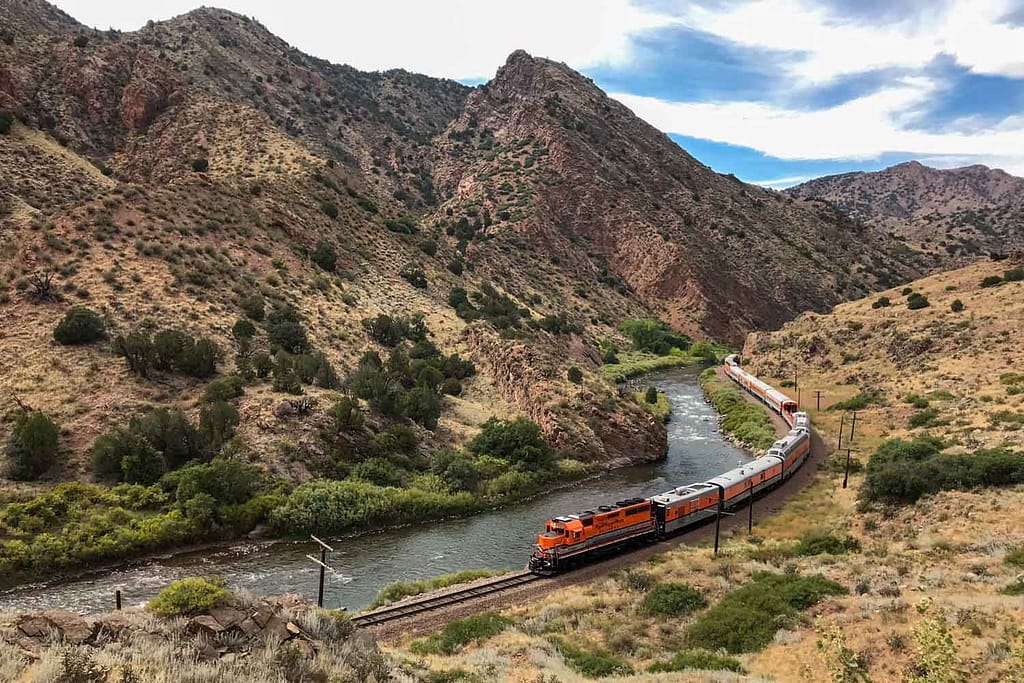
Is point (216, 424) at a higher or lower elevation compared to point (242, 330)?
lower

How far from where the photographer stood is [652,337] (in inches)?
3893

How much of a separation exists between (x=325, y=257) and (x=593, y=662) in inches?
2090

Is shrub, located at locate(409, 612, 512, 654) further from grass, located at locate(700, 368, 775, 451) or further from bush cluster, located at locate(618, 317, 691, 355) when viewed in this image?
bush cluster, located at locate(618, 317, 691, 355)

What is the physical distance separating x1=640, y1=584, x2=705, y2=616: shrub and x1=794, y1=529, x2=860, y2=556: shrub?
Answer: 290 inches

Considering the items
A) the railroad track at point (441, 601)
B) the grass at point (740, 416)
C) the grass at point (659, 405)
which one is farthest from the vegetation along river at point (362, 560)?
the grass at point (659, 405)

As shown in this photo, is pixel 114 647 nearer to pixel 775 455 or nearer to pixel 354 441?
pixel 354 441

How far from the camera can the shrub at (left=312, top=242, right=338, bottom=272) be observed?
209 ft

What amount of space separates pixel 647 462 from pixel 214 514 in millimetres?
30079

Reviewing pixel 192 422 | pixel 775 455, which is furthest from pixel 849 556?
pixel 192 422

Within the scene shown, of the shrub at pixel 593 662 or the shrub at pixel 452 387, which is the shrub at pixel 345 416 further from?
the shrub at pixel 593 662

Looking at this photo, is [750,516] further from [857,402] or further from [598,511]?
[857,402]

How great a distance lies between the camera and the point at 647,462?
48.3m

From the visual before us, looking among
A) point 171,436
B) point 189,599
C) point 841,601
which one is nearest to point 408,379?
point 171,436

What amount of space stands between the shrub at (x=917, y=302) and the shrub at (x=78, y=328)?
79.8m
